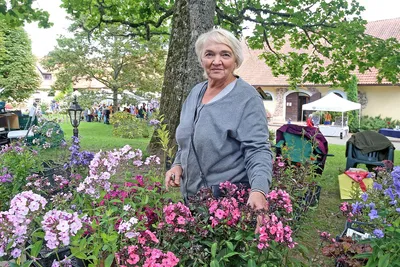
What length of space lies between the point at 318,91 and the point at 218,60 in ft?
81.5

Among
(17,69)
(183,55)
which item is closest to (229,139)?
(183,55)

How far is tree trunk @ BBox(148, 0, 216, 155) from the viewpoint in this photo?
597 centimetres

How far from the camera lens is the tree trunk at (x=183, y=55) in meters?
5.97

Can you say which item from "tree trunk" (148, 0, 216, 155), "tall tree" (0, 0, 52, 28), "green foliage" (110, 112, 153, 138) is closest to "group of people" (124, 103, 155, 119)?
"green foliage" (110, 112, 153, 138)

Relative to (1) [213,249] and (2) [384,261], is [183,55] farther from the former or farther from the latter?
(1) [213,249]

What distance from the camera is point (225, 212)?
1469 mm

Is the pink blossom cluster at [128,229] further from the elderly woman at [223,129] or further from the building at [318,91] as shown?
the building at [318,91]

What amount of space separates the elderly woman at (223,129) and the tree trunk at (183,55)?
4049mm

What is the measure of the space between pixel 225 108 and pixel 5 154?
3.04m

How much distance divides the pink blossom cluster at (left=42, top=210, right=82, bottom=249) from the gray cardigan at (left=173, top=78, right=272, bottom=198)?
75cm

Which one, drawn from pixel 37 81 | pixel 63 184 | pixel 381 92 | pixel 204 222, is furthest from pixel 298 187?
pixel 37 81

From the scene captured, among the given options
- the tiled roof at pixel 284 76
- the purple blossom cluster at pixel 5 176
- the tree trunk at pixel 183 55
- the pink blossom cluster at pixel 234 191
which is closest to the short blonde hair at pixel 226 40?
the pink blossom cluster at pixel 234 191

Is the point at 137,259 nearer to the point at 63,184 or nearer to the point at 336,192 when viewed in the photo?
the point at 63,184

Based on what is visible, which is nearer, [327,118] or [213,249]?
[213,249]
